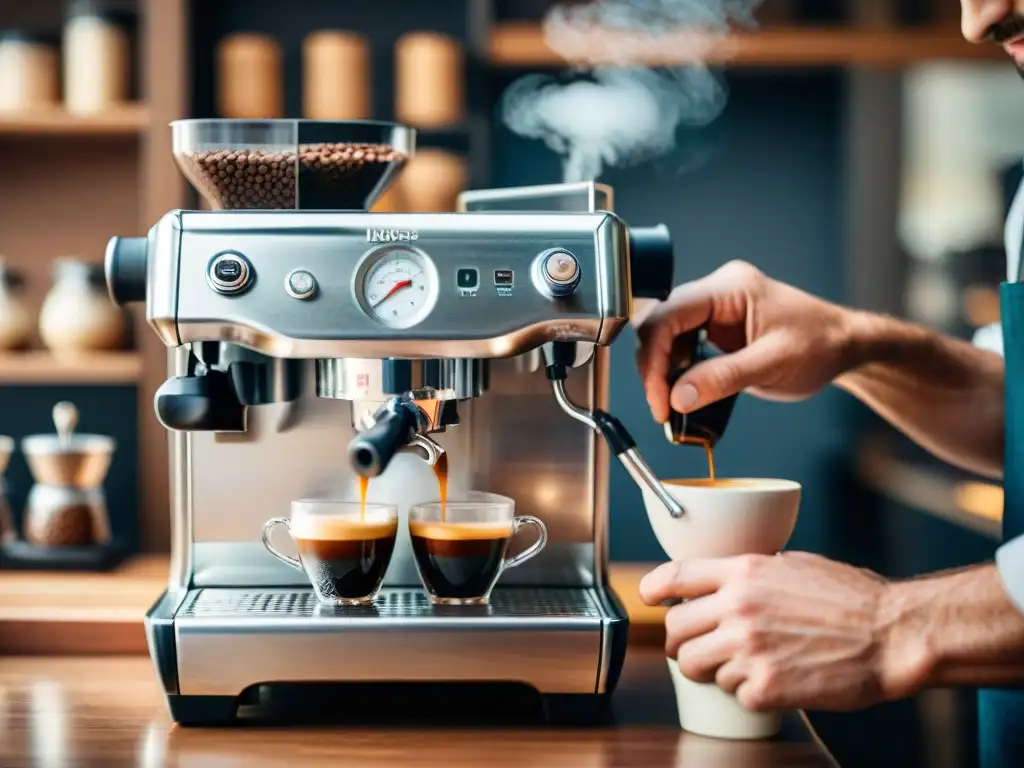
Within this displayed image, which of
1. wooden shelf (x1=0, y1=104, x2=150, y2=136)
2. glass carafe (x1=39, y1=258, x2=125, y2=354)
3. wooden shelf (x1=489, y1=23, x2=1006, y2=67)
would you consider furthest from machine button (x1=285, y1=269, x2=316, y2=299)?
wooden shelf (x1=489, y1=23, x2=1006, y2=67)

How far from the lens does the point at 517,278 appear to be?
971 millimetres

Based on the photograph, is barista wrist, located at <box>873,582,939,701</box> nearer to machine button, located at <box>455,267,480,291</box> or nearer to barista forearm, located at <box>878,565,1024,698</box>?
barista forearm, located at <box>878,565,1024,698</box>

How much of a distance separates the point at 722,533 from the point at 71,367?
176 centimetres

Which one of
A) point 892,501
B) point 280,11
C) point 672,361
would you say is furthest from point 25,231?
point 892,501

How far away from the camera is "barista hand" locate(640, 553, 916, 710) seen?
3.02 feet

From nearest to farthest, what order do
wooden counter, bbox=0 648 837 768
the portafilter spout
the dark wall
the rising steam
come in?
the portafilter spout → wooden counter, bbox=0 648 837 768 → the rising steam → the dark wall

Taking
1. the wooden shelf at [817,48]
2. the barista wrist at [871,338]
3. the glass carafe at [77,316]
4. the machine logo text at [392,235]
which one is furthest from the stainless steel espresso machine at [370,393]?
the wooden shelf at [817,48]

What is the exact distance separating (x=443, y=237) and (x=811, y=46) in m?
2.40

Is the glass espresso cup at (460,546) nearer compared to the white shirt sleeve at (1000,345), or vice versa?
the white shirt sleeve at (1000,345)

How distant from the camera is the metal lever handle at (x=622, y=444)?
0.97m

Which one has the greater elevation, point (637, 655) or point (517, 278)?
point (517, 278)

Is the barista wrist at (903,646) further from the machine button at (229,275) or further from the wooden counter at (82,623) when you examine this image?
the machine button at (229,275)

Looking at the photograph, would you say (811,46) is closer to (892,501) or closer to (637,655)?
(892,501)

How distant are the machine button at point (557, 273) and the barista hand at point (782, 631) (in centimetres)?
22
